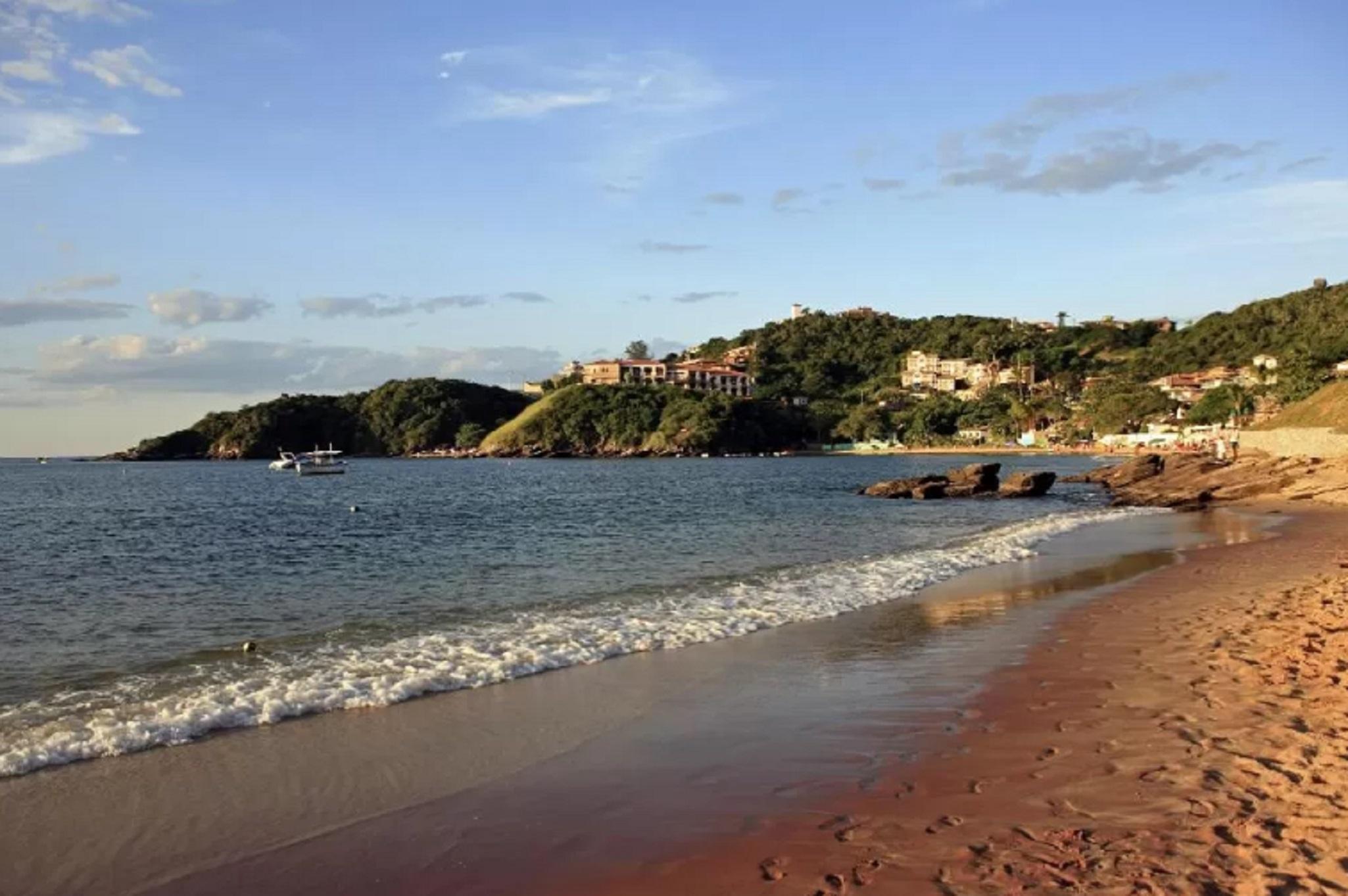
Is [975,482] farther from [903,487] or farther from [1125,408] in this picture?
[1125,408]

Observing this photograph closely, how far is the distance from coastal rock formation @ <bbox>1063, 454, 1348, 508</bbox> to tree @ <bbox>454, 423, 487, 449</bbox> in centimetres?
14946

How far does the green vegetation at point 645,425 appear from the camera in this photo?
165 m

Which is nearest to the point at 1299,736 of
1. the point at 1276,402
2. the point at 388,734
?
the point at 388,734

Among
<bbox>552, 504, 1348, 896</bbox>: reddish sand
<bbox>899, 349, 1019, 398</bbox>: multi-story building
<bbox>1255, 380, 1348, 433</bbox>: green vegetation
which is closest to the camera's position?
<bbox>552, 504, 1348, 896</bbox>: reddish sand

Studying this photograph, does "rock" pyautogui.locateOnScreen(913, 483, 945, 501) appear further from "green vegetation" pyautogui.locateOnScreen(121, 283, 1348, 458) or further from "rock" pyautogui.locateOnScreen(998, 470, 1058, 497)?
"green vegetation" pyautogui.locateOnScreen(121, 283, 1348, 458)

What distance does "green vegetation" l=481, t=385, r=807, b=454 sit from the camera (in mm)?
164750

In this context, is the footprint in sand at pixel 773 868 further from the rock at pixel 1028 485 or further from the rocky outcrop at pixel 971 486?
the rock at pixel 1028 485

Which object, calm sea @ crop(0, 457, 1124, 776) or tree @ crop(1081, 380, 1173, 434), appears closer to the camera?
calm sea @ crop(0, 457, 1124, 776)

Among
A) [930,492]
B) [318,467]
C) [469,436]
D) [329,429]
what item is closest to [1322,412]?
[930,492]

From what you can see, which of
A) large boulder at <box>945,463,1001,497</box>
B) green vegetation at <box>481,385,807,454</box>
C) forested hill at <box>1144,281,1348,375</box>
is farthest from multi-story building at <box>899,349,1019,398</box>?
large boulder at <box>945,463,1001,497</box>

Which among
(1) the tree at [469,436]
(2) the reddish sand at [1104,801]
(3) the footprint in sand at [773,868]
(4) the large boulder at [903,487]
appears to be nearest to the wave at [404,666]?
(2) the reddish sand at [1104,801]

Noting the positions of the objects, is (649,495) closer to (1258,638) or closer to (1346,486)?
(1346,486)

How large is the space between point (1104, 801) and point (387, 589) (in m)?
15.9

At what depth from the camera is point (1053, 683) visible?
1016 cm
